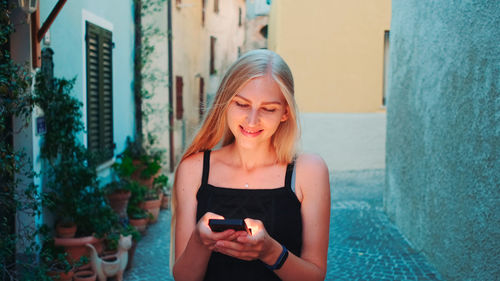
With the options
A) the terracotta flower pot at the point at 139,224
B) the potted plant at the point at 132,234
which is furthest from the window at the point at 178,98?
the potted plant at the point at 132,234

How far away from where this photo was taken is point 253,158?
84.9 inches

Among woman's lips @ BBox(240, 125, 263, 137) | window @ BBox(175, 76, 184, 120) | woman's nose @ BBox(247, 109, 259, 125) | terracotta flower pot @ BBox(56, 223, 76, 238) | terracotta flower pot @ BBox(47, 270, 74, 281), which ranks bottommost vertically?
terracotta flower pot @ BBox(47, 270, 74, 281)

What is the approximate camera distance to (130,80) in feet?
27.7

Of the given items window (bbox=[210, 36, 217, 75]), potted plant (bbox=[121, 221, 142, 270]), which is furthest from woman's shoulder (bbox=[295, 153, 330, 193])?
window (bbox=[210, 36, 217, 75])

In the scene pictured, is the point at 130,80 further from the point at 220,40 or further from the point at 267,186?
the point at 220,40

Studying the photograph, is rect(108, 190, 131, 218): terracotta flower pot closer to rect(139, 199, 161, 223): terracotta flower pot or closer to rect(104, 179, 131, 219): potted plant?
rect(104, 179, 131, 219): potted plant

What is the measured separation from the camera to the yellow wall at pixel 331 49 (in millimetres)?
12375

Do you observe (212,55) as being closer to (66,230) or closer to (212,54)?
(212,54)

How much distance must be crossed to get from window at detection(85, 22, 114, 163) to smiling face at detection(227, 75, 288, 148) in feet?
14.1

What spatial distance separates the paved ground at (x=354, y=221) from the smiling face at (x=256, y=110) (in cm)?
361

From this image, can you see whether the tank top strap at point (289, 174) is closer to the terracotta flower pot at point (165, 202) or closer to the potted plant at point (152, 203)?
the potted plant at point (152, 203)

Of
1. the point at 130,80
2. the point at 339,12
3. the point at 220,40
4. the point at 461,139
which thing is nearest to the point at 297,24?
the point at 339,12

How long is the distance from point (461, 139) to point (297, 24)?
826 centimetres

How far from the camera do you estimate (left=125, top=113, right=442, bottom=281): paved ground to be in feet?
18.0
